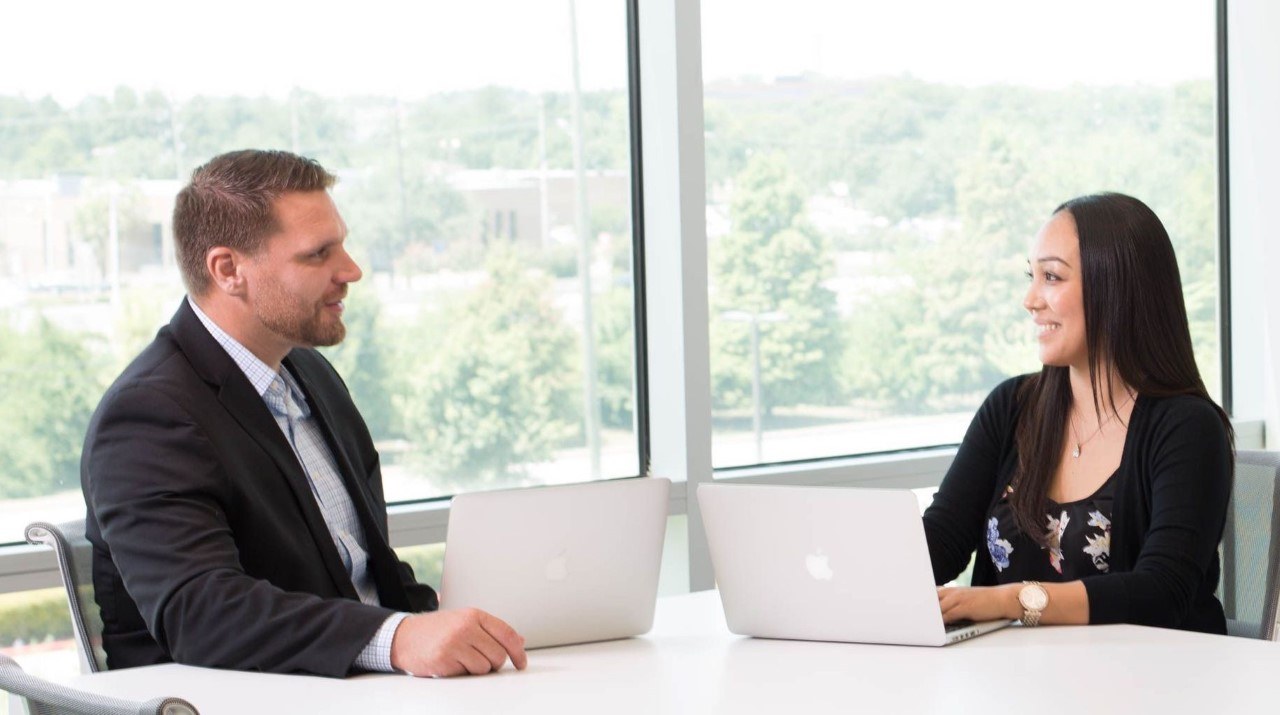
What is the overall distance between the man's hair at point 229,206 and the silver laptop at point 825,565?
0.86 metres

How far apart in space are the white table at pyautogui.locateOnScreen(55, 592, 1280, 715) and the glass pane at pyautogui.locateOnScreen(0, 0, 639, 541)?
1566 millimetres

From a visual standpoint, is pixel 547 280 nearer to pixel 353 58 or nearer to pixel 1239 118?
pixel 353 58

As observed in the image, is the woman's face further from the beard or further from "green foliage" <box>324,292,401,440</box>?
"green foliage" <box>324,292,401,440</box>

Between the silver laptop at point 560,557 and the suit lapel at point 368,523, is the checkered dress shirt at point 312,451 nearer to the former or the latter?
the suit lapel at point 368,523

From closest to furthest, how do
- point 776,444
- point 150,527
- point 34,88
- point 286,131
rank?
point 150,527
point 34,88
point 286,131
point 776,444

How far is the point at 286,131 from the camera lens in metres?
→ 3.59

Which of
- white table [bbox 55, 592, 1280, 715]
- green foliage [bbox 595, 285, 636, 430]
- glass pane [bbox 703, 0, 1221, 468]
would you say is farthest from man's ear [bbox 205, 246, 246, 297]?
glass pane [bbox 703, 0, 1221, 468]

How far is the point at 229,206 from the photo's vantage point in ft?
7.91

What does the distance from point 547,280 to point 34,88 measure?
1.37m


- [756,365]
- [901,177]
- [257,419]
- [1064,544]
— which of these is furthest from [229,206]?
[901,177]

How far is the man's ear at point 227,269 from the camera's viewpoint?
2398 mm

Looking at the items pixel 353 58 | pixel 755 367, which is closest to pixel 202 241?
pixel 353 58

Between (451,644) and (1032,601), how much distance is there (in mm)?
921

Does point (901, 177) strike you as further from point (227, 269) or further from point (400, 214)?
point (227, 269)
